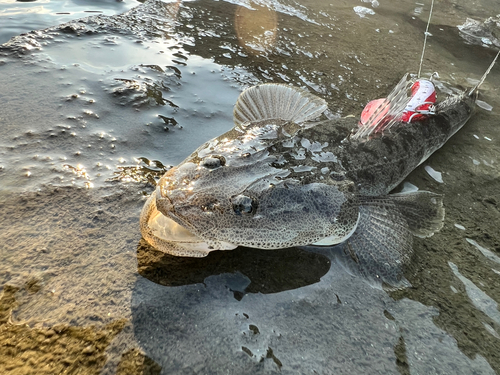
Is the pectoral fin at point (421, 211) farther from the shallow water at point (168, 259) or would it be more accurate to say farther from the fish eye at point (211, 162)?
the fish eye at point (211, 162)

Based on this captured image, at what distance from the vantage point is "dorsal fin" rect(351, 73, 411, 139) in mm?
3025

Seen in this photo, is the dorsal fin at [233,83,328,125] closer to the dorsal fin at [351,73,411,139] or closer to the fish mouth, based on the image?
the dorsal fin at [351,73,411,139]

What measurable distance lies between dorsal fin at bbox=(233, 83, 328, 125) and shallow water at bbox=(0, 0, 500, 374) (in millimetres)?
370

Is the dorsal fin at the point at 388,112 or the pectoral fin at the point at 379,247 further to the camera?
the dorsal fin at the point at 388,112

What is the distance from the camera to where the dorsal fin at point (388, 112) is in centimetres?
303

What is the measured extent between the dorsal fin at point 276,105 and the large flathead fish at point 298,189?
1 centimetres

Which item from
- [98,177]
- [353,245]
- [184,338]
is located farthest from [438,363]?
[98,177]

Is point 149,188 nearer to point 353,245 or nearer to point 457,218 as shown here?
point 353,245

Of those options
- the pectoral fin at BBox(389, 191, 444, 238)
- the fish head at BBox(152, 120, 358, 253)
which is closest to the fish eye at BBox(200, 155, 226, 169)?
the fish head at BBox(152, 120, 358, 253)

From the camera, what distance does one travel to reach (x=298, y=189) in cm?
238

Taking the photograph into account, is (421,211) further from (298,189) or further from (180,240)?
(180,240)

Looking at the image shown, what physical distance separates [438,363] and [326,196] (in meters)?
1.24

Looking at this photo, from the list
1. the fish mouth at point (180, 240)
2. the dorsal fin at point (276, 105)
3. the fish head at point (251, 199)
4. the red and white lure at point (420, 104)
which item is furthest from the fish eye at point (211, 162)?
the red and white lure at point (420, 104)

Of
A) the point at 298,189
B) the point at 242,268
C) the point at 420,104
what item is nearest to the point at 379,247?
the point at 298,189
